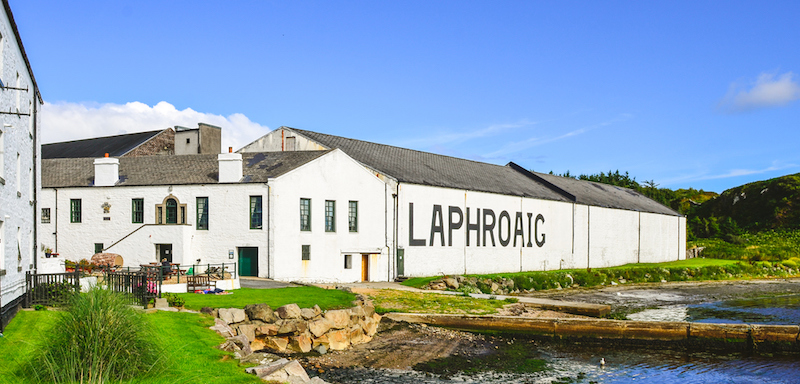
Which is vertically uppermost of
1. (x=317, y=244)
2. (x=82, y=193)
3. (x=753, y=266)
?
(x=82, y=193)

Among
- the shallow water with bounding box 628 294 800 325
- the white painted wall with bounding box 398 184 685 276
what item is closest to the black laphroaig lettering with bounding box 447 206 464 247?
the white painted wall with bounding box 398 184 685 276

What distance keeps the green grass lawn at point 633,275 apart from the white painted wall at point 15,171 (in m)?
19.9

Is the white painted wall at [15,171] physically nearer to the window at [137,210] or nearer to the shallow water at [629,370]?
the shallow water at [629,370]

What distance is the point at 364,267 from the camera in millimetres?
36281

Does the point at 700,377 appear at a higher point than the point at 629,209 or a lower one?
lower

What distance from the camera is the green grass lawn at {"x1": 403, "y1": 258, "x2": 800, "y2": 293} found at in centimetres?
3972

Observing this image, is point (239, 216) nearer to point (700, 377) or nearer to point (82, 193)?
point (82, 193)

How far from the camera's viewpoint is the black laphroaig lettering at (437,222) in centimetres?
3925

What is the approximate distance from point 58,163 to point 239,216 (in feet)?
41.8

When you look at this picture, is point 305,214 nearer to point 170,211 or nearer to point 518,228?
point 170,211

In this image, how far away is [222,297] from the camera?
21547 mm

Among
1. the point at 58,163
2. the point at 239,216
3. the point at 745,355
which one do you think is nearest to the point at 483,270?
the point at 239,216

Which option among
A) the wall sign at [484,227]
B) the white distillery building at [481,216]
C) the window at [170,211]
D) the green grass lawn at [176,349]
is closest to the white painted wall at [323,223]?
the white distillery building at [481,216]

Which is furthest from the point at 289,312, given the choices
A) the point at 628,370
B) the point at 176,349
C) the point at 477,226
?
the point at 477,226
